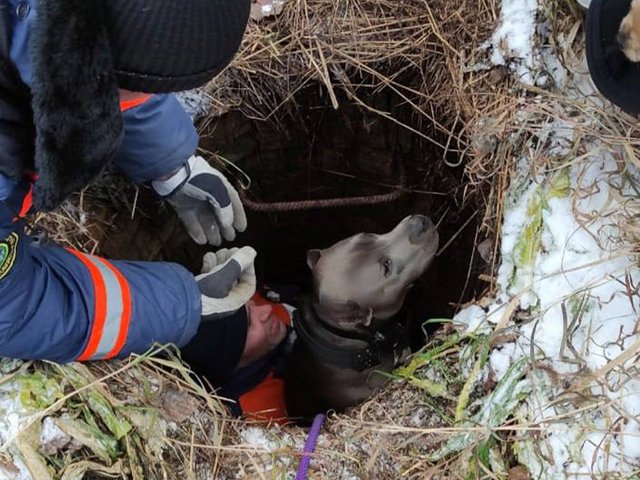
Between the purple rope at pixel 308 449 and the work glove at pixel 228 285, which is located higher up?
the work glove at pixel 228 285

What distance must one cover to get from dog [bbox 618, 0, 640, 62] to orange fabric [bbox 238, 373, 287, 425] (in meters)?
1.83

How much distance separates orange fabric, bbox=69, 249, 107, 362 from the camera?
1920mm

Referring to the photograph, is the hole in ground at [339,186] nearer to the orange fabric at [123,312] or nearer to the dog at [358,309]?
the dog at [358,309]

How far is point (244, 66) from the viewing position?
8.50 ft

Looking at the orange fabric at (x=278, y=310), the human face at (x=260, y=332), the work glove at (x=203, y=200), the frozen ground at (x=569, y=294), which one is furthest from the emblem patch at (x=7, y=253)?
the orange fabric at (x=278, y=310)

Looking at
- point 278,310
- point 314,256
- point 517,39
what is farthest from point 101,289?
point 517,39

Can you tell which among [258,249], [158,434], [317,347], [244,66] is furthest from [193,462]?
[258,249]

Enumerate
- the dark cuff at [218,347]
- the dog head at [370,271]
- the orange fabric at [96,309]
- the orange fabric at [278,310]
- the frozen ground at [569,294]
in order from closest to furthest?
the frozen ground at [569,294]
the orange fabric at [96,309]
the dark cuff at [218,347]
the dog head at [370,271]
the orange fabric at [278,310]

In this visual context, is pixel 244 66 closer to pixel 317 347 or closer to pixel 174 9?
pixel 317 347

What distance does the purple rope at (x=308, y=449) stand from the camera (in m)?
1.94

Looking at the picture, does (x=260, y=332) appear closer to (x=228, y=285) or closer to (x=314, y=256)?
(x=314, y=256)

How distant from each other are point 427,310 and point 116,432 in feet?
5.56

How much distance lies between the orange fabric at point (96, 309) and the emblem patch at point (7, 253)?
241 millimetres

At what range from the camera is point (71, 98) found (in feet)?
4.21
